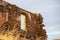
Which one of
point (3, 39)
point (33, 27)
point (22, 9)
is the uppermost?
point (22, 9)

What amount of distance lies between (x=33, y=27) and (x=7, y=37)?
3.92 meters

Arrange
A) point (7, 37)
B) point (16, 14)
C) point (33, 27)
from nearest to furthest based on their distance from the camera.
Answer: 1. point (7, 37)
2. point (16, 14)
3. point (33, 27)

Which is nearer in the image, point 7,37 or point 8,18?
point 7,37

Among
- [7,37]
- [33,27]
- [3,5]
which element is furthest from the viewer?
[33,27]

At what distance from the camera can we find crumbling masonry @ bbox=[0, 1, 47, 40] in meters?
14.2

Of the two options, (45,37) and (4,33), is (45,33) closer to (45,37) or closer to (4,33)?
(45,37)

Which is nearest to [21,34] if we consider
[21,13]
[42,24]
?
[21,13]

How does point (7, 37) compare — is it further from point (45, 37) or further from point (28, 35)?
point (45, 37)

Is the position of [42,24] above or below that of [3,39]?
above

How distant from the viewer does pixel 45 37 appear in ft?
59.0

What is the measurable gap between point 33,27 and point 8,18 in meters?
2.58

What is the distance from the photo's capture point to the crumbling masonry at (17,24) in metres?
14.2

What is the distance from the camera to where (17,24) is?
51.1 ft

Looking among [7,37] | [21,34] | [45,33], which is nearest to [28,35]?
[21,34]
